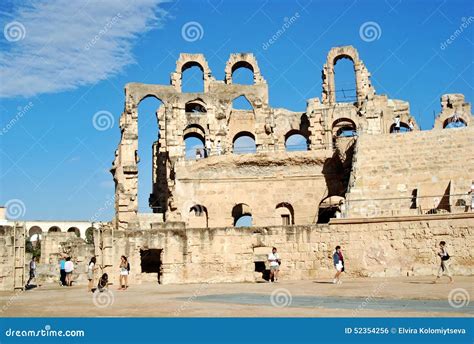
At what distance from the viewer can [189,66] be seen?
41.7 metres

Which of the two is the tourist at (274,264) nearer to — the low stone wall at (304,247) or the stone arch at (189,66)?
the low stone wall at (304,247)

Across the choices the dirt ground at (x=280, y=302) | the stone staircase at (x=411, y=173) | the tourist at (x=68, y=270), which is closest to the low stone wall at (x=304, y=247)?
the stone staircase at (x=411, y=173)

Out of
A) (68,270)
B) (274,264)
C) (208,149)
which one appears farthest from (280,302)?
(208,149)

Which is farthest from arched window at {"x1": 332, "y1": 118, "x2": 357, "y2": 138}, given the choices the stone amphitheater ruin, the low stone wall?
the low stone wall

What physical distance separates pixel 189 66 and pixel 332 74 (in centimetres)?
969

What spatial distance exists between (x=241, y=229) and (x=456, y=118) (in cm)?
2597

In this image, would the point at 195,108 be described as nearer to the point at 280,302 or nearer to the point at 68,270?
the point at 68,270

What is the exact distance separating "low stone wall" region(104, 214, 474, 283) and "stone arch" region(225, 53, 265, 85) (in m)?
21.2

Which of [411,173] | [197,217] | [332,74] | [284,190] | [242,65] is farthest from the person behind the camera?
[242,65]

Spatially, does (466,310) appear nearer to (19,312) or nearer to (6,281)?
(19,312)

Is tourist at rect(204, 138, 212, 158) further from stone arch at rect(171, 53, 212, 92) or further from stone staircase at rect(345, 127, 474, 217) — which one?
stone staircase at rect(345, 127, 474, 217)

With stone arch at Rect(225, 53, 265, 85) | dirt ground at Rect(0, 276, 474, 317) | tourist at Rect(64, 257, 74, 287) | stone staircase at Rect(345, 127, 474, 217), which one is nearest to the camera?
dirt ground at Rect(0, 276, 474, 317)

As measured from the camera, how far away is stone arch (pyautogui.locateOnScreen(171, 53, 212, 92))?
40594 millimetres

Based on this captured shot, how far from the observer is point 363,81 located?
4059 centimetres
